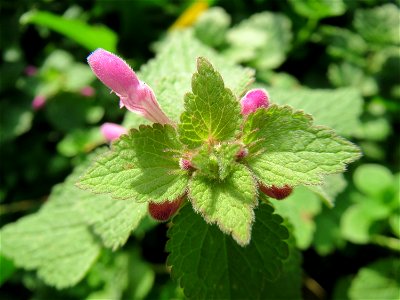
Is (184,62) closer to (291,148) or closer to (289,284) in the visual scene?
(291,148)

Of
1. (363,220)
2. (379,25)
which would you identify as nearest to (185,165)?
(363,220)

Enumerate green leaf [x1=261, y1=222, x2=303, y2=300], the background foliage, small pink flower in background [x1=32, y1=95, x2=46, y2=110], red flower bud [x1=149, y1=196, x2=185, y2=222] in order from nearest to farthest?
red flower bud [x1=149, y1=196, x2=185, y2=222], green leaf [x1=261, y1=222, x2=303, y2=300], the background foliage, small pink flower in background [x1=32, y1=95, x2=46, y2=110]

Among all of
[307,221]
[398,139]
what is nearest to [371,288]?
[307,221]

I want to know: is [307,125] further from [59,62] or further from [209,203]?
[59,62]

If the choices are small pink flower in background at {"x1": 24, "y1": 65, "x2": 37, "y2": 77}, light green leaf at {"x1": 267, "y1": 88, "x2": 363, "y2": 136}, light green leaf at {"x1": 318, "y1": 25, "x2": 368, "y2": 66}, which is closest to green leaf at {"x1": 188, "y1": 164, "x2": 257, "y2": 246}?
light green leaf at {"x1": 267, "y1": 88, "x2": 363, "y2": 136}

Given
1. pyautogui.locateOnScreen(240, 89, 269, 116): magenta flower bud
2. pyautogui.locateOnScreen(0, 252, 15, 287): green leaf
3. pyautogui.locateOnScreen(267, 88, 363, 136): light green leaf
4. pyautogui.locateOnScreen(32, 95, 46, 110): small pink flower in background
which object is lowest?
pyautogui.locateOnScreen(0, 252, 15, 287): green leaf

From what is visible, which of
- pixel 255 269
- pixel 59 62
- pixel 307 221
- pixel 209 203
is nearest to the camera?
pixel 209 203

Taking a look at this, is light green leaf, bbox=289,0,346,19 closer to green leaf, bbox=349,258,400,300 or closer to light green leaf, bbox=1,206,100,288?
green leaf, bbox=349,258,400,300
